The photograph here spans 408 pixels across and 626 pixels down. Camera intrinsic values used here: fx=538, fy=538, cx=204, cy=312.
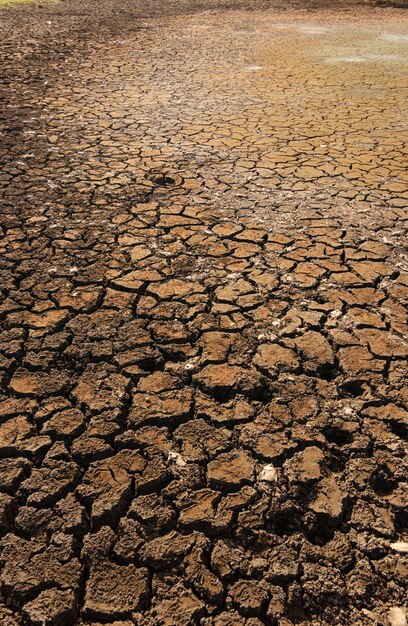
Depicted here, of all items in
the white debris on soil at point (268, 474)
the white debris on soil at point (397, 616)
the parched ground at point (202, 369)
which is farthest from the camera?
the white debris on soil at point (268, 474)

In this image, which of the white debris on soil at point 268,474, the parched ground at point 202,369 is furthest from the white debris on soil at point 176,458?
the white debris on soil at point 268,474

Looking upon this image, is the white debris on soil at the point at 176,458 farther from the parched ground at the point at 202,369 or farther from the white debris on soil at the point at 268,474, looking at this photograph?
the white debris on soil at the point at 268,474

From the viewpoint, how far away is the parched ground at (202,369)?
1917 mm

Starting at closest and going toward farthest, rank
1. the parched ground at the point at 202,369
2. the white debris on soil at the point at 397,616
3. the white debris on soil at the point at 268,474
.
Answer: the white debris on soil at the point at 397,616, the parched ground at the point at 202,369, the white debris on soil at the point at 268,474

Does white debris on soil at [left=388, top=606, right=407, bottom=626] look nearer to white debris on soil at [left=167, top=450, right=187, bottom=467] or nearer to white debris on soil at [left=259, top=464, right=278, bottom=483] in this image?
white debris on soil at [left=259, top=464, right=278, bottom=483]

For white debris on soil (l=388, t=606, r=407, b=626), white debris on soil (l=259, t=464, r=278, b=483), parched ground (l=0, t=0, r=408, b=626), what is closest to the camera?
white debris on soil (l=388, t=606, r=407, b=626)

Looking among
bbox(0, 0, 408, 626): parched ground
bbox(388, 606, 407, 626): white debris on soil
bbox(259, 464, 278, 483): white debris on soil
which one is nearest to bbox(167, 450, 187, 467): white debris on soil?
bbox(0, 0, 408, 626): parched ground

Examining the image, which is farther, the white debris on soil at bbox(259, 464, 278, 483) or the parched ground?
the white debris on soil at bbox(259, 464, 278, 483)

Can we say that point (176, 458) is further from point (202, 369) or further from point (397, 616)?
point (397, 616)

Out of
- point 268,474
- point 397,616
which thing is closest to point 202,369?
point 268,474

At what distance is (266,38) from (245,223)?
9.54 meters

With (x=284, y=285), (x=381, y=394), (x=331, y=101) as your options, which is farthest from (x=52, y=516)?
(x=331, y=101)

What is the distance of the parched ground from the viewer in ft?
6.29

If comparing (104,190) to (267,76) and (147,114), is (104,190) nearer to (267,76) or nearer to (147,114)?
(147,114)
